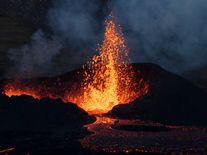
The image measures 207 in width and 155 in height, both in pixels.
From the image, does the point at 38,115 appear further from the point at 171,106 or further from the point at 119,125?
the point at 171,106

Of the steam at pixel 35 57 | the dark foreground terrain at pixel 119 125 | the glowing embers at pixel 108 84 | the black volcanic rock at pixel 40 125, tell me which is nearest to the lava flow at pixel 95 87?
the glowing embers at pixel 108 84

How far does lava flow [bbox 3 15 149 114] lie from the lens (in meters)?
35.9

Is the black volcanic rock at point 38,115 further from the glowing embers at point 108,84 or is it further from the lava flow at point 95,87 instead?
the glowing embers at point 108,84

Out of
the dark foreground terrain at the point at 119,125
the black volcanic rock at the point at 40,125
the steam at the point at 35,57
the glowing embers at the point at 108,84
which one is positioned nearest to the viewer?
the dark foreground terrain at the point at 119,125

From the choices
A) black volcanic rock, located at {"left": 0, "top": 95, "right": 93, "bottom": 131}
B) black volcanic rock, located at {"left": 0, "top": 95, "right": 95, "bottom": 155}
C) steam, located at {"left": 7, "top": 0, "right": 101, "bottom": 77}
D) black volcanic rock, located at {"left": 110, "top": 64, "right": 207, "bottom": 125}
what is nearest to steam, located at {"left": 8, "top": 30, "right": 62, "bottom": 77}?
steam, located at {"left": 7, "top": 0, "right": 101, "bottom": 77}

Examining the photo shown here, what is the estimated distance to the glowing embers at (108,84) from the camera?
1412 inches

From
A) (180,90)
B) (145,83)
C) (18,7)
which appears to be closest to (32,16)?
(18,7)

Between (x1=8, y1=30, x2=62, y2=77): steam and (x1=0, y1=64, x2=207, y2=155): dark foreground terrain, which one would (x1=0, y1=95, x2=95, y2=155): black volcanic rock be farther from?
(x1=8, y1=30, x2=62, y2=77): steam

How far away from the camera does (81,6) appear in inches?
1773

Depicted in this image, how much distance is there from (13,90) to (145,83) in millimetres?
10697

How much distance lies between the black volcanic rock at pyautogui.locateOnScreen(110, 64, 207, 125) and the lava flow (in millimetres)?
2100

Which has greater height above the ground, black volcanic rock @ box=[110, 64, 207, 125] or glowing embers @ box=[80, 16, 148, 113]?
glowing embers @ box=[80, 16, 148, 113]

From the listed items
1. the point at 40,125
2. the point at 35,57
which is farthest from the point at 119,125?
the point at 35,57

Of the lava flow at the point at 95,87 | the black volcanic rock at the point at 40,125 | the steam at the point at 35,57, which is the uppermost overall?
the steam at the point at 35,57
